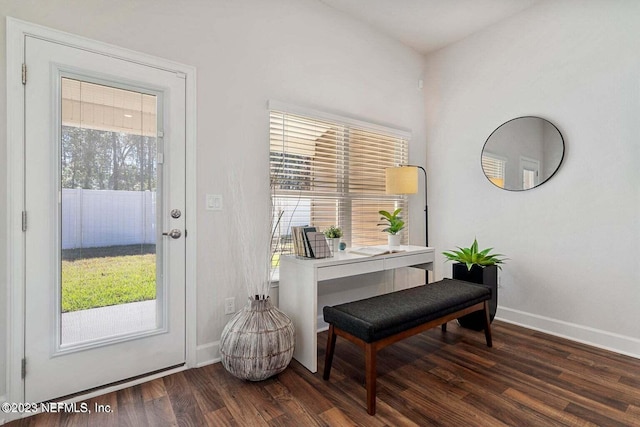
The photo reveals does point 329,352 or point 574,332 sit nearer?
point 329,352

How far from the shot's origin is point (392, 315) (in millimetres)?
1886

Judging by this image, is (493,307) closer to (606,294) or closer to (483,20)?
(606,294)

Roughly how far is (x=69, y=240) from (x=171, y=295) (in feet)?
2.19

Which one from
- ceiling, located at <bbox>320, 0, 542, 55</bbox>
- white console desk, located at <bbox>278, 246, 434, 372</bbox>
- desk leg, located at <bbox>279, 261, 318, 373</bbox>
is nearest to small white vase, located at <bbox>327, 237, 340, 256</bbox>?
white console desk, located at <bbox>278, 246, 434, 372</bbox>

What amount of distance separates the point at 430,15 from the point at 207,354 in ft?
11.6

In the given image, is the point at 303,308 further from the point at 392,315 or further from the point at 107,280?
the point at 107,280

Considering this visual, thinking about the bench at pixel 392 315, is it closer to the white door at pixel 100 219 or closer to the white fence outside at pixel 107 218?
the white door at pixel 100 219

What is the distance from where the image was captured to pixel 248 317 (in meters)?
2.07

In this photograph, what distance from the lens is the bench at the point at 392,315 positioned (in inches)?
69.5

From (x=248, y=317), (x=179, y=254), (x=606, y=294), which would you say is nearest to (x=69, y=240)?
(x=179, y=254)

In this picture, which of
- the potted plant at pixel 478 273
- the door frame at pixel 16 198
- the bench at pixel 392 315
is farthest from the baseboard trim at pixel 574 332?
the door frame at pixel 16 198

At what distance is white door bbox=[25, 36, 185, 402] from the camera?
5.69 feet

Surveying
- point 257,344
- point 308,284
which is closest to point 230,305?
point 257,344

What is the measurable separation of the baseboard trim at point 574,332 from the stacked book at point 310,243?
203 centimetres
